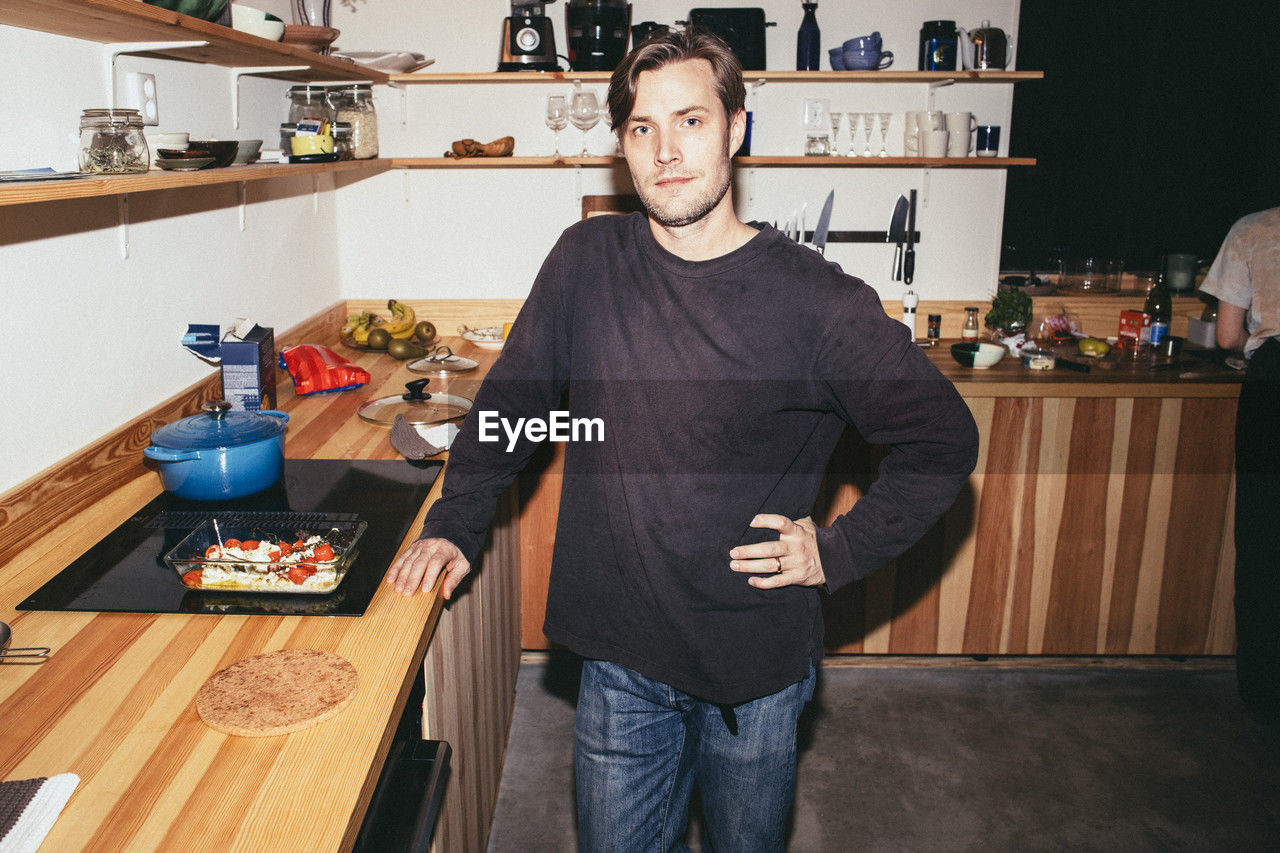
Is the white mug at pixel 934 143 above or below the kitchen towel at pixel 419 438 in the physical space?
above

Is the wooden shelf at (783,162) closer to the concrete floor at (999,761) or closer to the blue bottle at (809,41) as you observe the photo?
the blue bottle at (809,41)

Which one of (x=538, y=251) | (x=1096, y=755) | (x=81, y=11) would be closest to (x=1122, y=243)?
(x=1096, y=755)

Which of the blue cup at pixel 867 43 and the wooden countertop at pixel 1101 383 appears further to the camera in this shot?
the blue cup at pixel 867 43

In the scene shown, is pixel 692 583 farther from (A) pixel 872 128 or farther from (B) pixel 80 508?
(A) pixel 872 128

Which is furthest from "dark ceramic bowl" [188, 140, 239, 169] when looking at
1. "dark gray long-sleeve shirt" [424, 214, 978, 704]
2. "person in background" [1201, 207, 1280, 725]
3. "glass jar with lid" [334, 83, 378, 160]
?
"person in background" [1201, 207, 1280, 725]

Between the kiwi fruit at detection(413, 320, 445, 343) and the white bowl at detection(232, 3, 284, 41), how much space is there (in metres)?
1.35

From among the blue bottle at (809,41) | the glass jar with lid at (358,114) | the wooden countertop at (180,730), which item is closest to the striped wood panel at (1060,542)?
the glass jar with lid at (358,114)

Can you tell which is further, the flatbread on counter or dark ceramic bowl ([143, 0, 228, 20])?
dark ceramic bowl ([143, 0, 228, 20])

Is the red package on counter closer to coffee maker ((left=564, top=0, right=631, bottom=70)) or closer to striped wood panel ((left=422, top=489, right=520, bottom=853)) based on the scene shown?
striped wood panel ((left=422, top=489, right=520, bottom=853))

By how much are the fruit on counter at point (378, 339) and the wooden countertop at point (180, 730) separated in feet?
5.53

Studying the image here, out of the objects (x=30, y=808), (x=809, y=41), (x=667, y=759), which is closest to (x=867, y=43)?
(x=809, y=41)

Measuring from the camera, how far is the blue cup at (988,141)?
3.21 metres

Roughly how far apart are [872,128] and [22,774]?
3021 millimetres

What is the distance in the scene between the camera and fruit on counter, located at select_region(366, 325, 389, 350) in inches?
126
